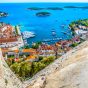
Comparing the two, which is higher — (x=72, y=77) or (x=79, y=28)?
(x=72, y=77)

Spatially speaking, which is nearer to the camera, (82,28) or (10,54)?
(10,54)

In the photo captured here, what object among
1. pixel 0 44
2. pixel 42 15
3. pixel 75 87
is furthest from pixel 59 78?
pixel 42 15

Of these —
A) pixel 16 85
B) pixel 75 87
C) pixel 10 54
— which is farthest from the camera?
pixel 10 54

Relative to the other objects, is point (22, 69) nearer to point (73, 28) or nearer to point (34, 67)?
point (34, 67)

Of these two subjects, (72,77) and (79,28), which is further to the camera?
(79,28)

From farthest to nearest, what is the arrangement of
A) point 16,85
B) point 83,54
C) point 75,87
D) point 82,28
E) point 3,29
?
point 82,28, point 3,29, point 16,85, point 83,54, point 75,87

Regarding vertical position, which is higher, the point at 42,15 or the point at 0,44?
the point at 0,44

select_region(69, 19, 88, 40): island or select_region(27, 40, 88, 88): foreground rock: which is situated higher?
select_region(27, 40, 88, 88): foreground rock

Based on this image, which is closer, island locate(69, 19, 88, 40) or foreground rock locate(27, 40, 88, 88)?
foreground rock locate(27, 40, 88, 88)

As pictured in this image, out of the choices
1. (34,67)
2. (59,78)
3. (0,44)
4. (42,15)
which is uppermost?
(59,78)

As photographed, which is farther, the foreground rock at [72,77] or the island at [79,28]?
the island at [79,28]

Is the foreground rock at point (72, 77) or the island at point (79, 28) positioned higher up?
the foreground rock at point (72, 77)
